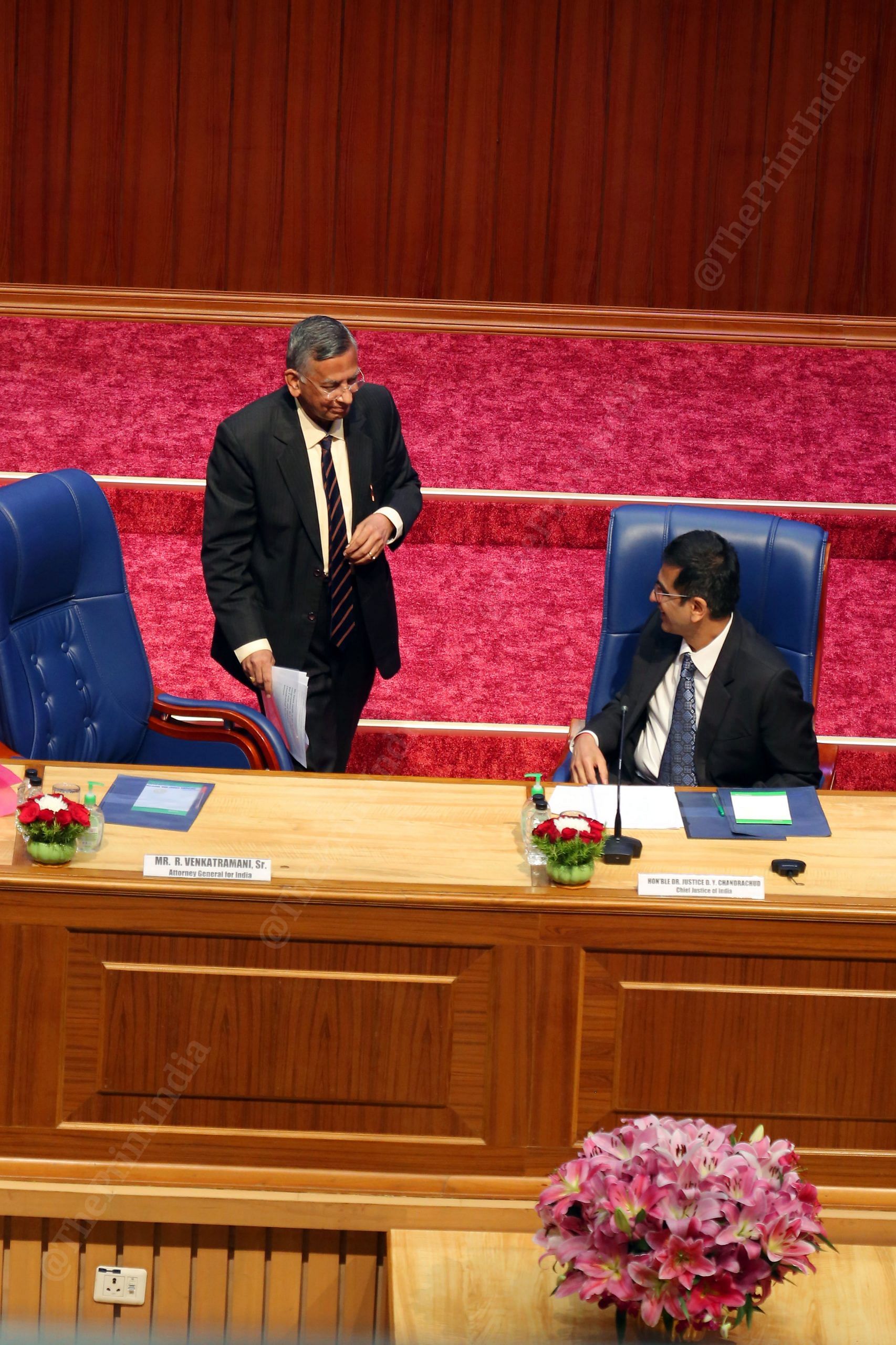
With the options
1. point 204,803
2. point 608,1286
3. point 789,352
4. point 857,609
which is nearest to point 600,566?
point 857,609

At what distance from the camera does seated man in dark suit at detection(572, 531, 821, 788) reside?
3225mm

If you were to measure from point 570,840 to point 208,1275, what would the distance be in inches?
33.5

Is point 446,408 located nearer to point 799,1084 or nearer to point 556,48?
point 556,48

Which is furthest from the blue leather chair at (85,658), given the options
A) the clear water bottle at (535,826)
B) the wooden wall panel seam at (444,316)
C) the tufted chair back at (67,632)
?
the wooden wall panel seam at (444,316)

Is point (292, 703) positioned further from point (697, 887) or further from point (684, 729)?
point (697, 887)

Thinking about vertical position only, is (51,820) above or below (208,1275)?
above

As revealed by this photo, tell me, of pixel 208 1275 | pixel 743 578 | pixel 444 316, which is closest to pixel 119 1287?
pixel 208 1275

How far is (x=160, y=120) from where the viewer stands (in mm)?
6359

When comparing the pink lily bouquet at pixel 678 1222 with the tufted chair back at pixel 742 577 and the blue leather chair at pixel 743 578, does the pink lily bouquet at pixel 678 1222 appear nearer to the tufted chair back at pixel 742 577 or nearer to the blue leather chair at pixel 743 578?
the blue leather chair at pixel 743 578

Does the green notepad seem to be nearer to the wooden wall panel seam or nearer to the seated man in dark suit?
the seated man in dark suit

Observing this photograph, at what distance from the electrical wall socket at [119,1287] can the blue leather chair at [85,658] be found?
1.14 metres

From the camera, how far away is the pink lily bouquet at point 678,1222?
1.76m

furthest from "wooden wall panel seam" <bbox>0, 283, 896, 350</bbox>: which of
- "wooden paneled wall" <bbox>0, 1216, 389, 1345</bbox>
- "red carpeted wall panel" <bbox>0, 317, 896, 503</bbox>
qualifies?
"wooden paneled wall" <bbox>0, 1216, 389, 1345</bbox>

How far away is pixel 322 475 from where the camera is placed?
11.3 ft
